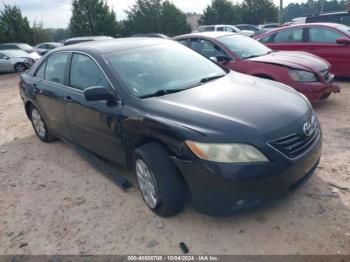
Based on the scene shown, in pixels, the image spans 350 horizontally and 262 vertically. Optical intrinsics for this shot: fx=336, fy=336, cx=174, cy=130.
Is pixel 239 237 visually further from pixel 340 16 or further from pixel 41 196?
pixel 340 16

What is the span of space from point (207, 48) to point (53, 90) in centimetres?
333

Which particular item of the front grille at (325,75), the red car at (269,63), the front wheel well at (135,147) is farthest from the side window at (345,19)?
the front wheel well at (135,147)

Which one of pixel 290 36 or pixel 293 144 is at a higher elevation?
pixel 290 36

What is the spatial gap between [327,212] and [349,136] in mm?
2038

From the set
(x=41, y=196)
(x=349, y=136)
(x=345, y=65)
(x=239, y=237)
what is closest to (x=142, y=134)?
(x=239, y=237)

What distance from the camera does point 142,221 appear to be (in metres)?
3.17

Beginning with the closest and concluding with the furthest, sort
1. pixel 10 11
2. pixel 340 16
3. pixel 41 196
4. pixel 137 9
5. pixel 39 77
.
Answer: pixel 41 196
pixel 39 77
pixel 340 16
pixel 10 11
pixel 137 9

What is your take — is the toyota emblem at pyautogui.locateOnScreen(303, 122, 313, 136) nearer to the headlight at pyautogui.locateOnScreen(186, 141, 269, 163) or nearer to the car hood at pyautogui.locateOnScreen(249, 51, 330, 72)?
the headlight at pyautogui.locateOnScreen(186, 141, 269, 163)

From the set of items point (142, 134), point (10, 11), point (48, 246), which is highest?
point (10, 11)

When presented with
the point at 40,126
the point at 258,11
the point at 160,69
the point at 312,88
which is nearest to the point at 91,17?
the point at 258,11

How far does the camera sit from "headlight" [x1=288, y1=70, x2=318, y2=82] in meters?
5.57

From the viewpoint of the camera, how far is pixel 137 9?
3822cm

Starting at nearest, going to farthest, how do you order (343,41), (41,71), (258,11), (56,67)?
1. (56,67)
2. (41,71)
3. (343,41)
4. (258,11)

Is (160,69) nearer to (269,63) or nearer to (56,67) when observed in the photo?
(56,67)
